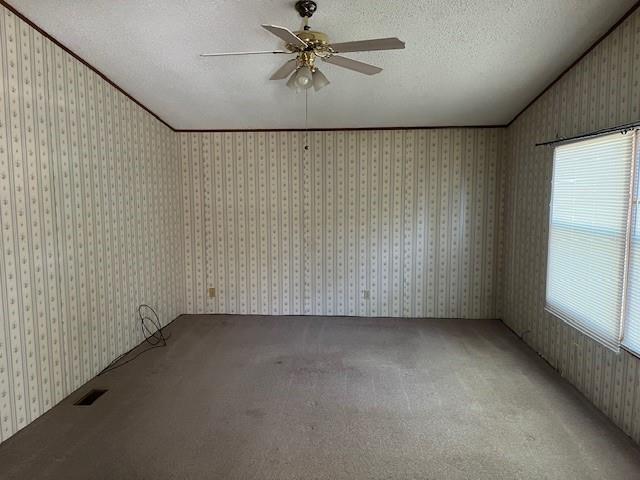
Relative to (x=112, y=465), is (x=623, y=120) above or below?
above

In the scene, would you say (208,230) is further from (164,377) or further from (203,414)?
(203,414)

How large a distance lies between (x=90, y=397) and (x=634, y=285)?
3.70 meters

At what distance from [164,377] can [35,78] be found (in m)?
2.35

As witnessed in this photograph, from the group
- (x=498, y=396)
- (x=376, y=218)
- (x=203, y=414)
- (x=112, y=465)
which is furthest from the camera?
(x=376, y=218)

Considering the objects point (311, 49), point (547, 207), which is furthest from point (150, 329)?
point (547, 207)

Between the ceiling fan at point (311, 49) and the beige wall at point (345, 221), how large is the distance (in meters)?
2.19

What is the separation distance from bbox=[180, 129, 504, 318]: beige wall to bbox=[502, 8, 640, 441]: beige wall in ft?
1.42

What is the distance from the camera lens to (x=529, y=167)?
12.3ft

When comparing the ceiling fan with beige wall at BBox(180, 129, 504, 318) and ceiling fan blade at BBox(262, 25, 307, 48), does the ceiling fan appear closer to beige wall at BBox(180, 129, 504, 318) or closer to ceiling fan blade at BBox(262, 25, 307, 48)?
ceiling fan blade at BBox(262, 25, 307, 48)

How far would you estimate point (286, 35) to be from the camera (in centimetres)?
184

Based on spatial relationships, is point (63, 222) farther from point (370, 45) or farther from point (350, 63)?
point (370, 45)

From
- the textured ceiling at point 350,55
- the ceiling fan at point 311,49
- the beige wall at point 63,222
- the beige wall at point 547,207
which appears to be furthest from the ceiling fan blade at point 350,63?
the beige wall at point 63,222

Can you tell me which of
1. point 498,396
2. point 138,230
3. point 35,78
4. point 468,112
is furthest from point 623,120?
point 138,230

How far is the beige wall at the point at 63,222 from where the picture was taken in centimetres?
230
